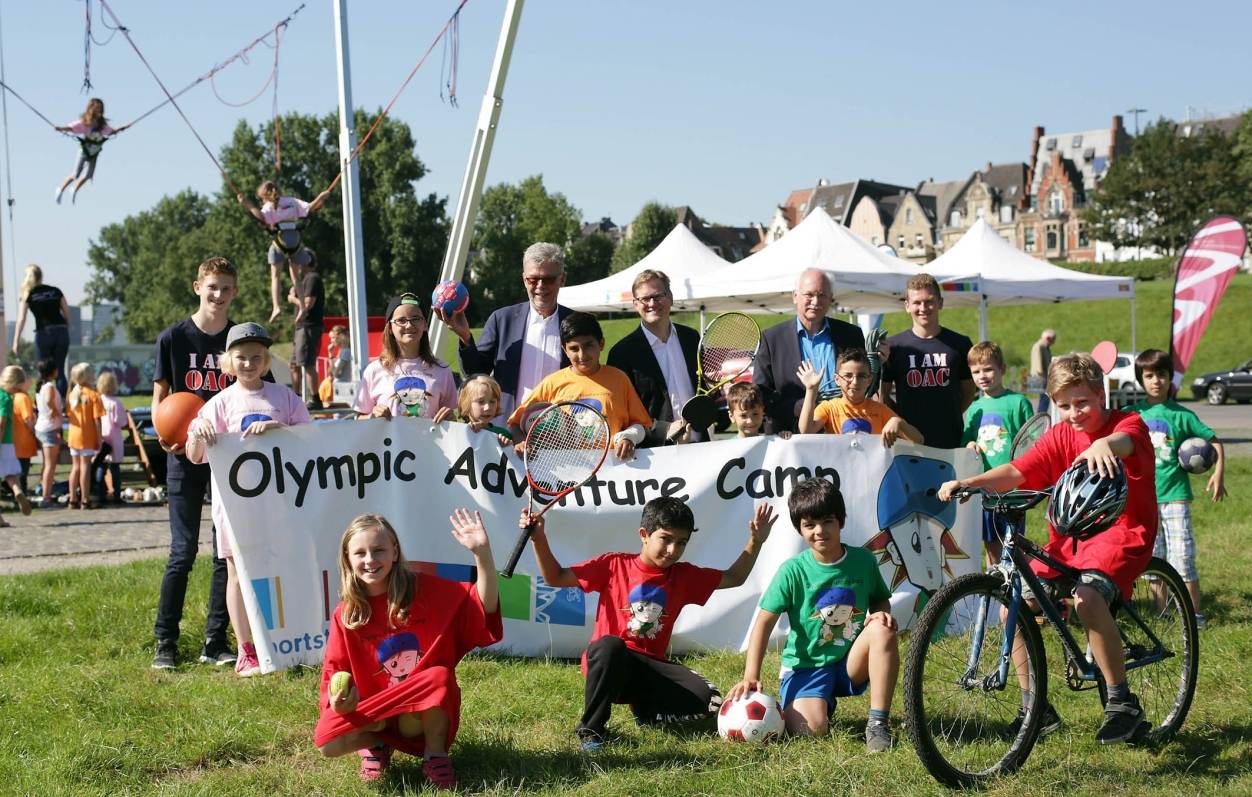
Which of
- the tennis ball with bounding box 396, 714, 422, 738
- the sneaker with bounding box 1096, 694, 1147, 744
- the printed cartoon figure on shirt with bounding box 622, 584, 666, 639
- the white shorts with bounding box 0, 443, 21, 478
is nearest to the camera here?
the tennis ball with bounding box 396, 714, 422, 738

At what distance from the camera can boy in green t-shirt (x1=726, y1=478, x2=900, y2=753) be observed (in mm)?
4895

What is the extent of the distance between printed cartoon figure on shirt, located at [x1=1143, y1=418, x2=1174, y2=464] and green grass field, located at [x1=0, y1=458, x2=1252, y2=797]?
3.41ft

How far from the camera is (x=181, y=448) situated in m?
6.13

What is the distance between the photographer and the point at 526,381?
265 inches

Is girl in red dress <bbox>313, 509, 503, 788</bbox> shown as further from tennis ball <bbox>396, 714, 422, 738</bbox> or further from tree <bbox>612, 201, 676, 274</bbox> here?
tree <bbox>612, 201, 676, 274</bbox>

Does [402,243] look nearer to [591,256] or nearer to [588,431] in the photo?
[591,256]

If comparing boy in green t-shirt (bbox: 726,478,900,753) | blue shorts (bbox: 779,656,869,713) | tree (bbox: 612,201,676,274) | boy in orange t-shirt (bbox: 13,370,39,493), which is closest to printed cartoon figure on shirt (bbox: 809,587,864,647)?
boy in green t-shirt (bbox: 726,478,900,753)

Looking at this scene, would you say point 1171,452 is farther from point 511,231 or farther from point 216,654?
point 511,231

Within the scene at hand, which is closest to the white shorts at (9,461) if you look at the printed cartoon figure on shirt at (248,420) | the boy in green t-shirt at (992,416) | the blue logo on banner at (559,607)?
the printed cartoon figure on shirt at (248,420)

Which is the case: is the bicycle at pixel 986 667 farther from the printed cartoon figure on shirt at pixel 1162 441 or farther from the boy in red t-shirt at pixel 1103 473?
the printed cartoon figure on shirt at pixel 1162 441

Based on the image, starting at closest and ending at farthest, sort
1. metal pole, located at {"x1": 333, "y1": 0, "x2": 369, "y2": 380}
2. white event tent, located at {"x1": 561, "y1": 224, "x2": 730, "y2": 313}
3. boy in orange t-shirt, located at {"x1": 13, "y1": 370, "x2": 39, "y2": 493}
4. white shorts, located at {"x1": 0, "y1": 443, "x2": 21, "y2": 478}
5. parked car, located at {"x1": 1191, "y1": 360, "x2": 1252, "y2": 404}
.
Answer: white shorts, located at {"x1": 0, "y1": 443, "x2": 21, "y2": 478}, boy in orange t-shirt, located at {"x1": 13, "y1": 370, "x2": 39, "y2": 493}, metal pole, located at {"x1": 333, "y1": 0, "x2": 369, "y2": 380}, white event tent, located at {"x1": 561, "y1": 224, "x2": 730, "y2": 313}, parked car, located at {"x1": 1191, "y1": 360, "x2": 1252, "y2": 404}

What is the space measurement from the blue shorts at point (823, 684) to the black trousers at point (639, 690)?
1.15 feet

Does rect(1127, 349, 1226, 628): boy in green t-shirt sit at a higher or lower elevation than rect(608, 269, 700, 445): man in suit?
lower

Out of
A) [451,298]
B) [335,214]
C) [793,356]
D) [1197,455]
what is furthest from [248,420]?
[335,214]
